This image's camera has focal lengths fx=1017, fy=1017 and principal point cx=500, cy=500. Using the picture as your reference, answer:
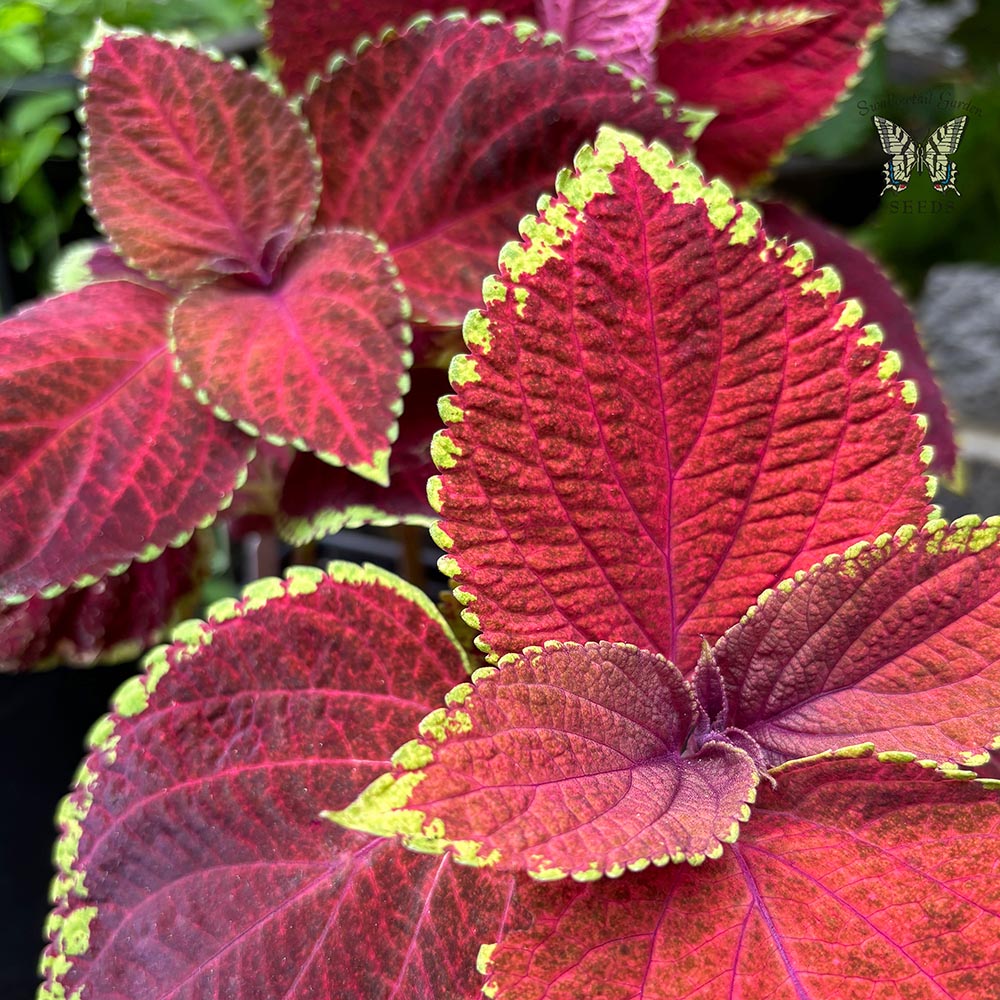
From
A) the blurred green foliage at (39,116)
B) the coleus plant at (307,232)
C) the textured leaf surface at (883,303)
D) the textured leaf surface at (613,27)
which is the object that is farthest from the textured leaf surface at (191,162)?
the blurred green foliage at (39,116)

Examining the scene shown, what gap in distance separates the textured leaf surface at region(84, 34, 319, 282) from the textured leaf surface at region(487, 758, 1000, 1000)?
35 centimetres

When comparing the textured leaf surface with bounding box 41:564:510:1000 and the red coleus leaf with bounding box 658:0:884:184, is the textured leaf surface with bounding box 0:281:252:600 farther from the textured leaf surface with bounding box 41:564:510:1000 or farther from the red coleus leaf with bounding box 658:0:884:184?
the red coleus leaf with bounding box 658:0:884:184

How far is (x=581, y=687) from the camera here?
31 centimetres

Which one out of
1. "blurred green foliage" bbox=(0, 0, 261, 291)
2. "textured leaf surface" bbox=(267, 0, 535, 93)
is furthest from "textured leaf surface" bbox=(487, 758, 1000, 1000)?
"blurred green foliage" bbox=(0, 0, 261, 291)

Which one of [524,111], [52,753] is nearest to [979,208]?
[524,111]

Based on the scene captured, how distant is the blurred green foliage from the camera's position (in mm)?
929

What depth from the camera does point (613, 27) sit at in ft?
1.62

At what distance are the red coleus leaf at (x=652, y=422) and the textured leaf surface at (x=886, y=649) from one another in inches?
0.8

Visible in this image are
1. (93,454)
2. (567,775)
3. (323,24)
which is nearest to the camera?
(567,775)

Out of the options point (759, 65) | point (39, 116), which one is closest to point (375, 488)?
point (759, 65)

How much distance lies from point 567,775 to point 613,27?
1.21 feet

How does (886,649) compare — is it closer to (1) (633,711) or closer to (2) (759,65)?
(1) (633,711)

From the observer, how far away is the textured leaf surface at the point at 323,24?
1.72 ft

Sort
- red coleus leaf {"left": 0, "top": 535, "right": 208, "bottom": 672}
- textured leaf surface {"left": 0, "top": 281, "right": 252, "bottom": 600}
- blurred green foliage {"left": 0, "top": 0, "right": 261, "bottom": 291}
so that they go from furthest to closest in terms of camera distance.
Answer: blurred green foliage {"left": 0, "top": 0, "right": 261, "bottom": 291}, red coleus leaf {"left": 0, "top": 535, "right": 208, "bottom": 672}, textured leaf surface {"left": 0, "top": 281, "right": 252, "bottom": 600}
